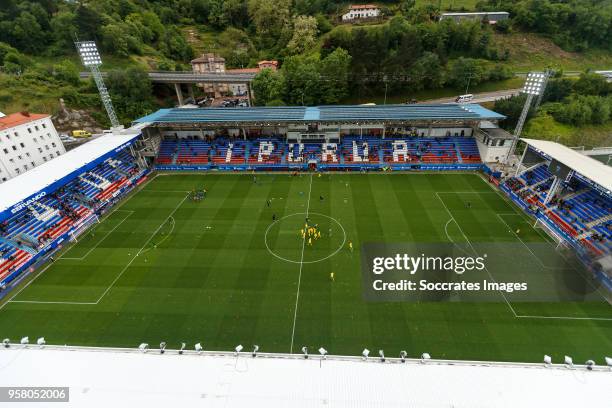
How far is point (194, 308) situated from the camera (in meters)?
22.1

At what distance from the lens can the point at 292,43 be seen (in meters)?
82.9

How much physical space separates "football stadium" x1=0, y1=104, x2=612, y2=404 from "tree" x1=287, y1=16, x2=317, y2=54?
47.1 m

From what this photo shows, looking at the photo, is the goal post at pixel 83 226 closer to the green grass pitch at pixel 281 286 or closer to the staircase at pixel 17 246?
the green grass pitch at pixel 281 286

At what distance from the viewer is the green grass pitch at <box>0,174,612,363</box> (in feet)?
63.7

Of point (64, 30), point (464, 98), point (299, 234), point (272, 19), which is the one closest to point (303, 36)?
point (272, 19)

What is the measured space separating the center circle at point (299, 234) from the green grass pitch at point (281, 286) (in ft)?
0.55

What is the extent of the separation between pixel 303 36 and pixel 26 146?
231ft

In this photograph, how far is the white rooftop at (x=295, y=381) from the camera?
A: 1215 centimetres

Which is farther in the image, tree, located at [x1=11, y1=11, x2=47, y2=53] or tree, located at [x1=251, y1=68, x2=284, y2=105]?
tree, located at [x1=11, y1=11, x2=47, y2=53]

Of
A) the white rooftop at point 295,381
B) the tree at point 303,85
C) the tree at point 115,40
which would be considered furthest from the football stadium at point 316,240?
the tree at point 115,40

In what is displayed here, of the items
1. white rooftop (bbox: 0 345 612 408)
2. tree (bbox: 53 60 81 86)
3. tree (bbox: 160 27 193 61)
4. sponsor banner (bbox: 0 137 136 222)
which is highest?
tree (bbox: 160 27 193 61)

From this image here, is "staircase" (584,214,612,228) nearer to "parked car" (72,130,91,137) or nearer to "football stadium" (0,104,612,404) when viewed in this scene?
"football stadium" (0,104,612,404)

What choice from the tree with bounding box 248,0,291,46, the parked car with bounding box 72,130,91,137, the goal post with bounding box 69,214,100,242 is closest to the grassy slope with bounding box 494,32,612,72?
the tree with bounding box 248,0,291,46

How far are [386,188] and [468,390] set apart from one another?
90.7 ft
